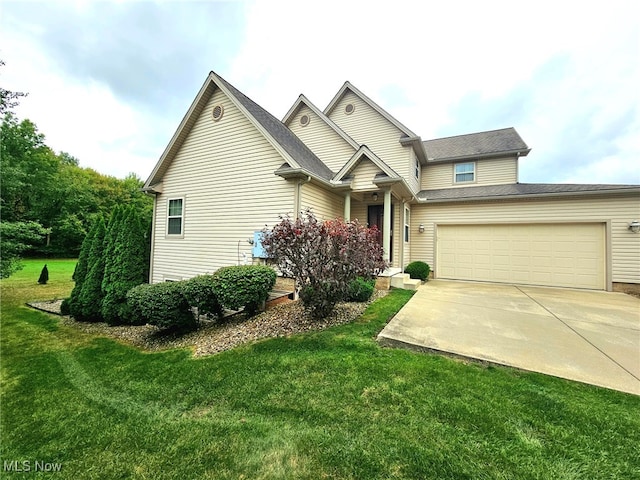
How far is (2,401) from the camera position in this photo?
131 inches

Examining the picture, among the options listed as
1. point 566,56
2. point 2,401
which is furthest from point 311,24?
point 2,401

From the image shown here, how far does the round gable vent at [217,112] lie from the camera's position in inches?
355

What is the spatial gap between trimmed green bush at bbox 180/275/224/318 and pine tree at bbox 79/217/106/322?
341cm

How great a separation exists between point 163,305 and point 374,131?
1077cm

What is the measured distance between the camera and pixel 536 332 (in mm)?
4613

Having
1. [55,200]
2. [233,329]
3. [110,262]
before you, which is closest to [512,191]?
[233,329]

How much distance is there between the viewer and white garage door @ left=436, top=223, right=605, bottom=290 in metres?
9.48

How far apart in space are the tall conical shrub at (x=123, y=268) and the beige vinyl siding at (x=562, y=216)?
34.1ft

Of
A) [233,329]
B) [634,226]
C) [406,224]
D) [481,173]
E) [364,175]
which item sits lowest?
[233,329]

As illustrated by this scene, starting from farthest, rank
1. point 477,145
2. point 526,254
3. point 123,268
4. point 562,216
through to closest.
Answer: point 477,145
point 526,254
point 562,216
point 123,268

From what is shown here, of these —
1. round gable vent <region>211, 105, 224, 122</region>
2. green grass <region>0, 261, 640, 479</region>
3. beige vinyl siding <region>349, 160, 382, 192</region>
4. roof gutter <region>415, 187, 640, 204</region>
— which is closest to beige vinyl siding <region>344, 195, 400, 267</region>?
roof gutter <region>415, 187, 640, 204</region>

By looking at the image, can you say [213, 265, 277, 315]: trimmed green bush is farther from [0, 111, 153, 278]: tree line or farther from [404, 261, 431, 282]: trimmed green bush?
[0, 111, 153, 278]: tree line

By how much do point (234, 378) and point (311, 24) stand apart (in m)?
10.7

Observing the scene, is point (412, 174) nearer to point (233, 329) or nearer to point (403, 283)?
point (403, 283)
